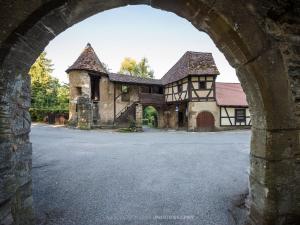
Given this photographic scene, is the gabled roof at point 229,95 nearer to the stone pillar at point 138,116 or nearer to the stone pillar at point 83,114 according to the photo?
the stone pillar at point 138,116

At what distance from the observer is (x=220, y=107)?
19344 millimetres

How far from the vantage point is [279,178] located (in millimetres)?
2053

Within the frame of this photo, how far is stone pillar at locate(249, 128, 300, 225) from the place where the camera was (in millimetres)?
2051

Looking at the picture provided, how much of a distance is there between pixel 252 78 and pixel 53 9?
6.71 feet

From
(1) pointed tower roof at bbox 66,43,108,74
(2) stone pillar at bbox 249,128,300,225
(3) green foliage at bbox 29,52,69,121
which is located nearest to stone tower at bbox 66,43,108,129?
(1) pointed tower roof at bbox 66,43,108,74

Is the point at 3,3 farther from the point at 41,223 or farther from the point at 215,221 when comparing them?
the point at 215,221

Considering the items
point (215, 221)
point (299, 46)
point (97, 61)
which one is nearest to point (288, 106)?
point (299, 46)

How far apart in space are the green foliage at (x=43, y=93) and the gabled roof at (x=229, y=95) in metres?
20.2

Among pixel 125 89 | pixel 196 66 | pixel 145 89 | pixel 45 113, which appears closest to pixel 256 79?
pixel 196 66

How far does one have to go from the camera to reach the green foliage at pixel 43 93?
88.5 feet

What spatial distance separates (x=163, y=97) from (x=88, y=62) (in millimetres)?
9086

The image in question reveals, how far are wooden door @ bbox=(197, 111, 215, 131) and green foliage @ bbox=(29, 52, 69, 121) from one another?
18.1 m

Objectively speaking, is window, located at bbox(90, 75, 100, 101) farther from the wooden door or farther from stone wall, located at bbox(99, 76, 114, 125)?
the wooden door

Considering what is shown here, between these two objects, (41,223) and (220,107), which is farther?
(220,107)
